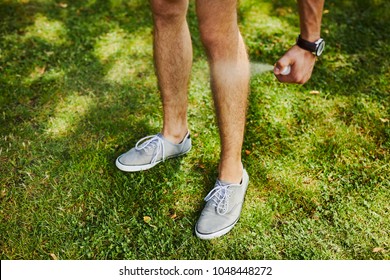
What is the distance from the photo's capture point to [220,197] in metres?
2.59

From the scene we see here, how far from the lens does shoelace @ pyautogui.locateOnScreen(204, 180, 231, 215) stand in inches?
101

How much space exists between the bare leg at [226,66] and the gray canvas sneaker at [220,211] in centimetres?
20

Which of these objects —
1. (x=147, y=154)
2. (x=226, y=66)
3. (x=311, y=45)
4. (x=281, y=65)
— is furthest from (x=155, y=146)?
(x=311, y=45)

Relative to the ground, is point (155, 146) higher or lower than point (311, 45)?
lower

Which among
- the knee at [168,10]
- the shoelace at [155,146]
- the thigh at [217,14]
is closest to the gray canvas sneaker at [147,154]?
the shoelace at [155,146]

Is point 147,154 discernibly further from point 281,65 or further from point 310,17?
point 310,17

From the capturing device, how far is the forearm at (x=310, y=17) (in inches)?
80.7

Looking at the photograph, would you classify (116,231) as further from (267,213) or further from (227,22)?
(227,22)

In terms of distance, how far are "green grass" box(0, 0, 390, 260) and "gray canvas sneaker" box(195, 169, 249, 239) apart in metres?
0.06

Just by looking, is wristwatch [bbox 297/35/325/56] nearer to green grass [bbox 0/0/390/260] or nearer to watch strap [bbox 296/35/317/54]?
watch strap [bbox 296/35/317/54]

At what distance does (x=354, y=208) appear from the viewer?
2.67 metres

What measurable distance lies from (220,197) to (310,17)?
110cm
